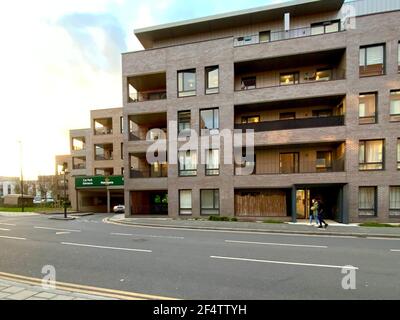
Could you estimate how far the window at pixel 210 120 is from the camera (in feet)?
63.7

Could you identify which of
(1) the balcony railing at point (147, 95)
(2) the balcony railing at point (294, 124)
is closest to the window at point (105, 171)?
(1) the balcony railing at point (147, 95)

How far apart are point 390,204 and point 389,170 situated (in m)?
2.48

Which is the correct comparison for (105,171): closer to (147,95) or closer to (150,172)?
(150,172)

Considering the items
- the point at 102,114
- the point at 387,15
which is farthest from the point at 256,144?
the point at 102,114

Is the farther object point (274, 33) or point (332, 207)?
point (274, 33)

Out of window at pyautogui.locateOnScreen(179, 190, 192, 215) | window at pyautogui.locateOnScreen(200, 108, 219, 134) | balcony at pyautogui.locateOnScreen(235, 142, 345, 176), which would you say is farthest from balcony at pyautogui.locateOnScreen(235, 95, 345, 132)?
window at pyautogui.locateOnScreen(179, 190, 192, 215)

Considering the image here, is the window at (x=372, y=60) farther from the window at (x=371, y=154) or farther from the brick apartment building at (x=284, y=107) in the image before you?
the window at (x=371, y=154)

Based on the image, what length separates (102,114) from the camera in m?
37.3

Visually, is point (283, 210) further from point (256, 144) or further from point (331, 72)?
point (331, 72)

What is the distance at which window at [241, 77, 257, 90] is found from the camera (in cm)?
2023

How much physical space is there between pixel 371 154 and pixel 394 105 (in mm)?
3895

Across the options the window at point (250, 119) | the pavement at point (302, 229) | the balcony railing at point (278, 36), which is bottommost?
the pavement at point (302, 229)

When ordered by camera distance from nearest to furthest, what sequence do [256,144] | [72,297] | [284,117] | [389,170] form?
[72,297]
[389,170]
[256,144]
[284,117]

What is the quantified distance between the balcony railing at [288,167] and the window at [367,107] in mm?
3815
